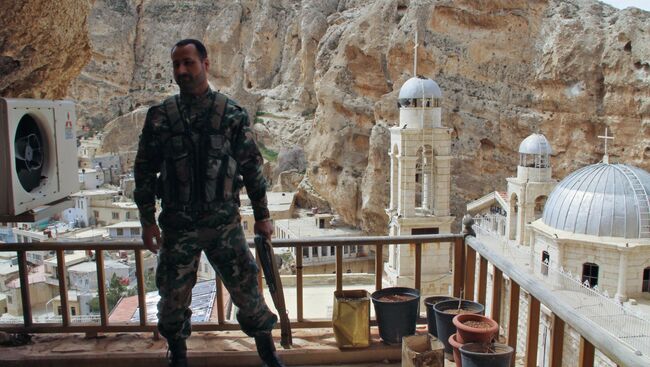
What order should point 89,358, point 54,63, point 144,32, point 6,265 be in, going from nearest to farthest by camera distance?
point 89,358
point 54,63
point 6,265
point 144,32

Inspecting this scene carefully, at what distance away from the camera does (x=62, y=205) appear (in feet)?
11.3

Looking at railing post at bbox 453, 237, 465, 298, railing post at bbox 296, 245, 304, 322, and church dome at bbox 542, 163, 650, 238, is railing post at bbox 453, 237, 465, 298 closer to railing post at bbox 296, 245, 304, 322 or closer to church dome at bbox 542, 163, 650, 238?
railing post at bbox 296, 245, 304, 322

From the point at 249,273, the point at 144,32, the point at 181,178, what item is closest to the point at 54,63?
the point at 181,178

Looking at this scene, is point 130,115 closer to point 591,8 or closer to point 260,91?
point 260,91

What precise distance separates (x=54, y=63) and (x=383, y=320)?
3.21m

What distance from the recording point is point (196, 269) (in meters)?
2.91

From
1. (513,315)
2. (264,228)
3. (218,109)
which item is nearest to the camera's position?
(218,109)

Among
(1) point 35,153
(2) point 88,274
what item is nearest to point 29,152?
(1) point 35,153

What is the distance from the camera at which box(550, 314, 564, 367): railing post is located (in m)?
2.65

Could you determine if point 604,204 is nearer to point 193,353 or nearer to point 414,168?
point 414,168

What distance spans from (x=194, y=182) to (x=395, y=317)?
159 centimetres

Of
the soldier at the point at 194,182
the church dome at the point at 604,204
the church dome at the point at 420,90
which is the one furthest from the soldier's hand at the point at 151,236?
the church dome at the point at 420,90

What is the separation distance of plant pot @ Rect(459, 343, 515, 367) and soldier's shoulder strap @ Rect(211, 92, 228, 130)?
5.63ft

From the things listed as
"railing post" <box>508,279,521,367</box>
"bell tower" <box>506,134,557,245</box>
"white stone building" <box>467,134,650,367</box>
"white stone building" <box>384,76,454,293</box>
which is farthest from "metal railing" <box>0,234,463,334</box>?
"bell tower" <box>506,134,557,245</box>
